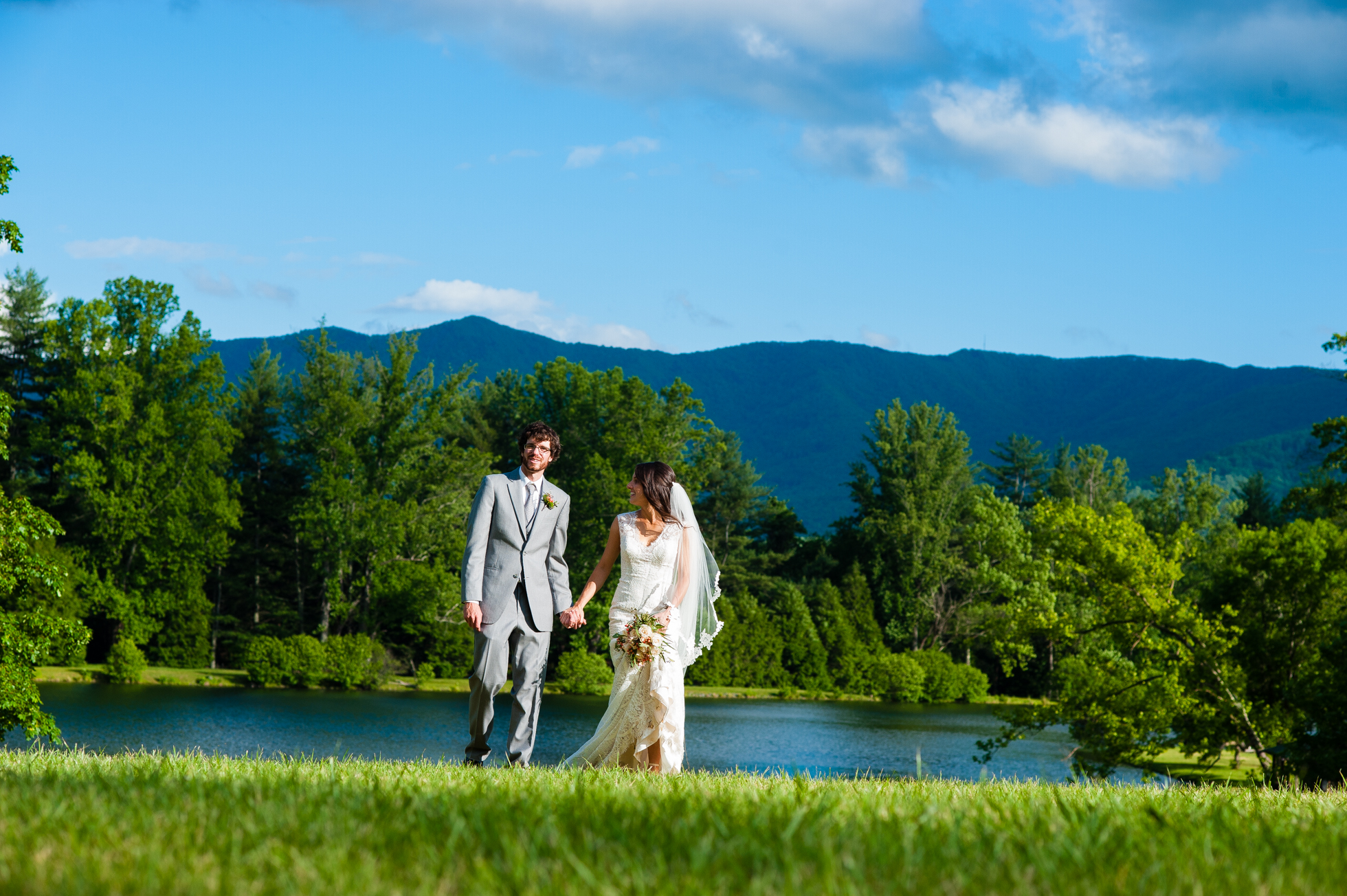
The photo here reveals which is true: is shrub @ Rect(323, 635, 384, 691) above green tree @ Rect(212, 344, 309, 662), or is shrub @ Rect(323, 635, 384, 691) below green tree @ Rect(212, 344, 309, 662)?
below

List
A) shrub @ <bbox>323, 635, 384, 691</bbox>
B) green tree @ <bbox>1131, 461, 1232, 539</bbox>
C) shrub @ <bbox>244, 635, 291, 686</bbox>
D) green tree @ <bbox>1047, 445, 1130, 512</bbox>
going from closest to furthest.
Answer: shrub @ <bbox>244, 635, 291, 686</bbox> < shrub @ <bbox>323, 635, 384, 691</bbox> < green tree @ <bbox>1131, 461, 1232, 539</bbox> < green tree @ <bbox>1047, 445, 1130, 512</bbox>

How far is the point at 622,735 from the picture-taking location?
7375 millimetres

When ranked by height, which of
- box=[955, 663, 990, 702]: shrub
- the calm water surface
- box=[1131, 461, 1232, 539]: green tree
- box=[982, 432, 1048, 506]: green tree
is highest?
box=[982, 432, 1048, 506]: green tree

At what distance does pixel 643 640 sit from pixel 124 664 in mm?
35455

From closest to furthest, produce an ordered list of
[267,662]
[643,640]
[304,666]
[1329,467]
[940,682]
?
[643,640]
[1329,467]
[267,662]
[304,666]
[940,682]

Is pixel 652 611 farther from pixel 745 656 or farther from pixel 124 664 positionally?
pixel 745 656

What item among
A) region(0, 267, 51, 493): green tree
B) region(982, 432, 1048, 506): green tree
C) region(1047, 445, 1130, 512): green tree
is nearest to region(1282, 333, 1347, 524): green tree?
region(0, 267, 51, 493): green tree

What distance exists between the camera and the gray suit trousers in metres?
7.55

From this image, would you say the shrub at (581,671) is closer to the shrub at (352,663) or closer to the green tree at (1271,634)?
the shrub at (352,663)

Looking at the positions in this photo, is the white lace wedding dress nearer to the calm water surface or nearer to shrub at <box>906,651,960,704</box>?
the calm water surface

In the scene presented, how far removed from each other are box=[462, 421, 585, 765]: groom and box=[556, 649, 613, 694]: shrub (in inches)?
1434

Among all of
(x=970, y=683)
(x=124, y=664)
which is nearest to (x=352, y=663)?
(x=124, y=664)

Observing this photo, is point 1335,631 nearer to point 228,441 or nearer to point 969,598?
point 969,598

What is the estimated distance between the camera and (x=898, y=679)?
165 ft
